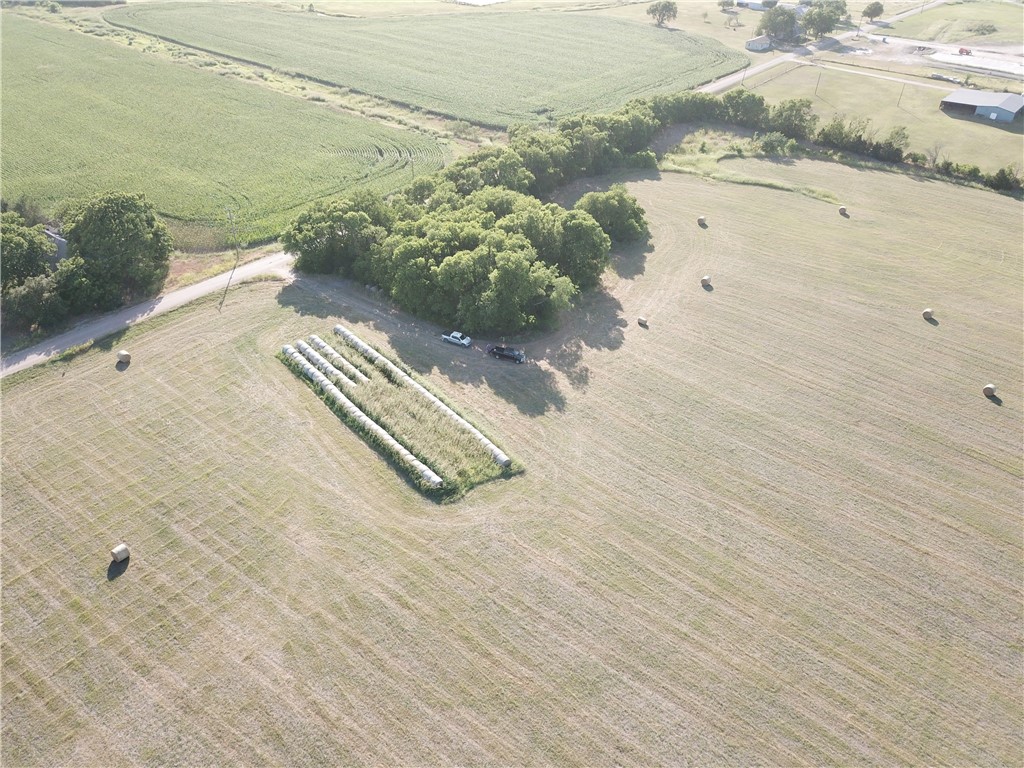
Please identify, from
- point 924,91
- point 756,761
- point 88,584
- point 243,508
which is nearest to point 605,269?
point 243,508

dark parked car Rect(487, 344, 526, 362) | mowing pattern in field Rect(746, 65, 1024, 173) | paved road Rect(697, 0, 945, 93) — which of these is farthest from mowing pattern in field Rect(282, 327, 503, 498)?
paved road Rect(697, 0, 945, 93)

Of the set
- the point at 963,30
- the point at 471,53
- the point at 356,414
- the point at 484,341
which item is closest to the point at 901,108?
the point at 963,30

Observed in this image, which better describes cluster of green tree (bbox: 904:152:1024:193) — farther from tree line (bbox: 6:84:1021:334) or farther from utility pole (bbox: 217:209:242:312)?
utility pole (bbox: 217:209:242:312)

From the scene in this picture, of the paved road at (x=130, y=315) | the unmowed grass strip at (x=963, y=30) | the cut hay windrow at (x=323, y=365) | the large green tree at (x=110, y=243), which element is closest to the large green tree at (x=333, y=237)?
the paved road at (x=130, y=315)

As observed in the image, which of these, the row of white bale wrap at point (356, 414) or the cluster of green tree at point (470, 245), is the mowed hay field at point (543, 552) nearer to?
the row of white bale wrap at point (356, 414)

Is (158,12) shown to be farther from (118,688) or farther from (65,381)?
(118,688)
